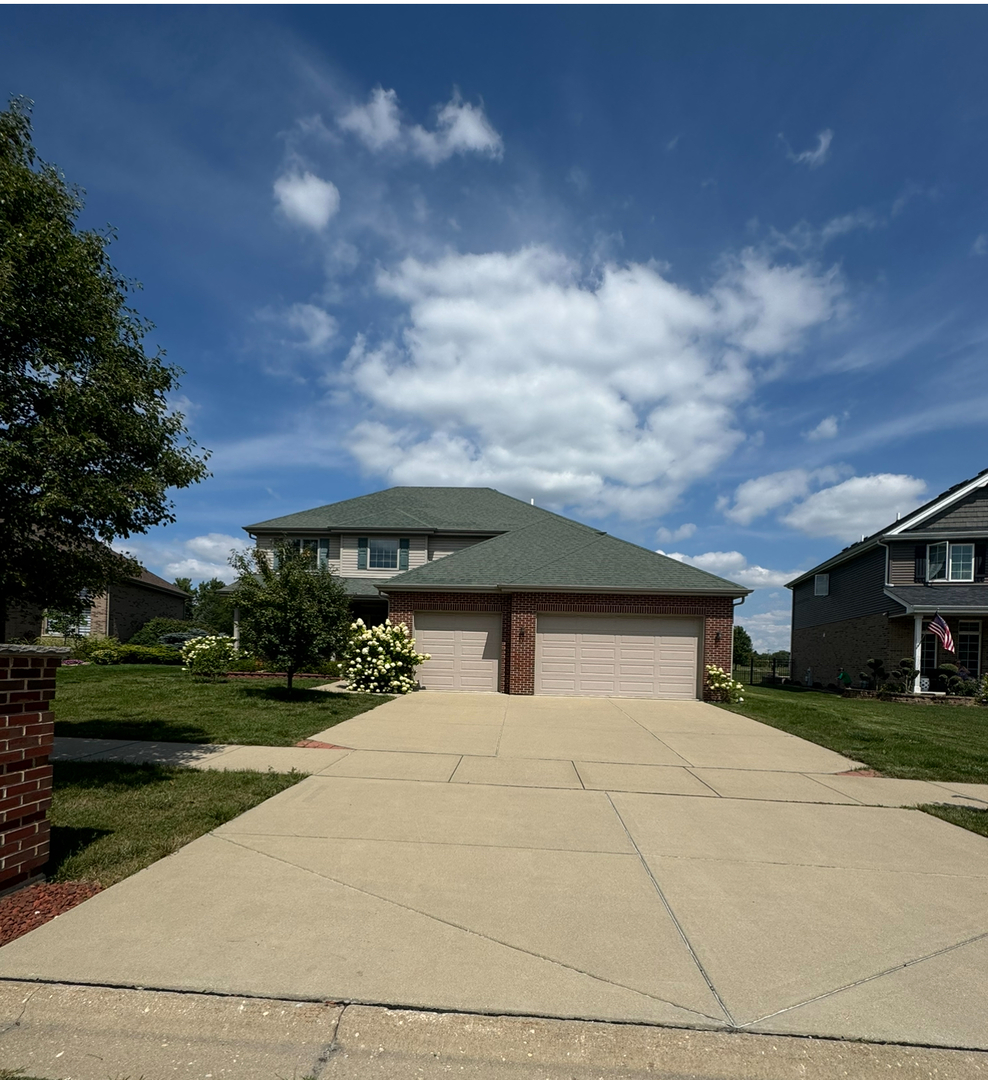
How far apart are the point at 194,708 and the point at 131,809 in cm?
742

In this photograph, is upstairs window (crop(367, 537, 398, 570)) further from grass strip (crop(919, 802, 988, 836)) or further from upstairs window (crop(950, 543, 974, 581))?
grass strip (crop(919, 802, 988, 836))

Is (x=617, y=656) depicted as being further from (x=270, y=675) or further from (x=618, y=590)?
(x=270, y=675)

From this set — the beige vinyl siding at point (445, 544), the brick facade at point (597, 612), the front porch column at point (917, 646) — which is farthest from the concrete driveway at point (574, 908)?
the beige vinyl siding at point (445, 544)

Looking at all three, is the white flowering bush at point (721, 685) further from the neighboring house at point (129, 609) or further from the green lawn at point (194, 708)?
the neighboring house at point (129, 609)

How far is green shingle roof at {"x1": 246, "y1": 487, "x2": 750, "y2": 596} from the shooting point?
1764 centimetres

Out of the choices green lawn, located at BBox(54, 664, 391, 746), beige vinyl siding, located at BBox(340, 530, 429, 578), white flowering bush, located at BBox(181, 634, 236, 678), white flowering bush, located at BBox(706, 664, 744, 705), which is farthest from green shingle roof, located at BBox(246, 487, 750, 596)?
white flowering bush, located at BBox(181, 634, 236, 678)

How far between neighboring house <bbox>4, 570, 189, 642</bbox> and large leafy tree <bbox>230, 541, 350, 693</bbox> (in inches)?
574

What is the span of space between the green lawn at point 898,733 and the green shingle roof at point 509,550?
3658 millimetres

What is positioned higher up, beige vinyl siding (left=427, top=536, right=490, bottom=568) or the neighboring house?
beige vinyl siding (left=427, top=536, right=490, bottom=568)

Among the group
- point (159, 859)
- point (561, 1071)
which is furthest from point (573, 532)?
point (561, 1071)

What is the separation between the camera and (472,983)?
3279 millimetres

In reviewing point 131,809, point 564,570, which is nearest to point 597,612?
point 564,570

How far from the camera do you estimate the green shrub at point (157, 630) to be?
30.6m

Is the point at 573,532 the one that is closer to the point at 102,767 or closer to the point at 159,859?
the point at 102,767
